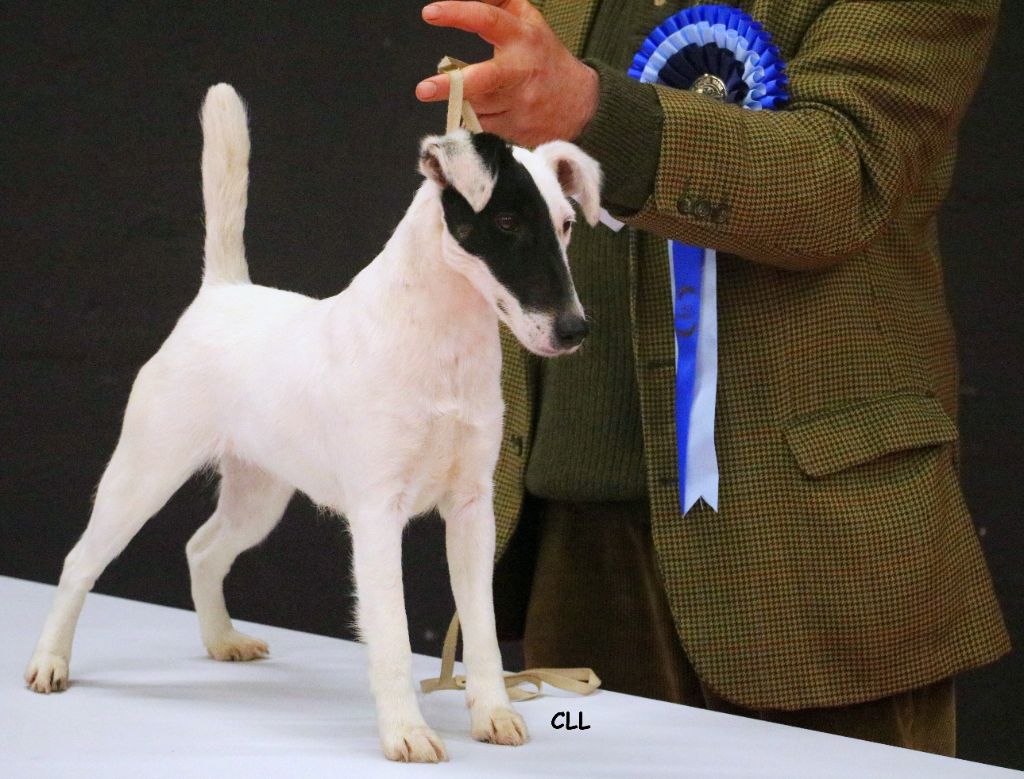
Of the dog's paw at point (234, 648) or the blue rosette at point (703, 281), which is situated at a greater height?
the blue rosette at point (703, 281)

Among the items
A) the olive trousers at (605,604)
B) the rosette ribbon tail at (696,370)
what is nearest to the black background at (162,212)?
the olive trousers at (605,604)

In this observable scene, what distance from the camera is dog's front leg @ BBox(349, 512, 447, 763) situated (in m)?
1.11

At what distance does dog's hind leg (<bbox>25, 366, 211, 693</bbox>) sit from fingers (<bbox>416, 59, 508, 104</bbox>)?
482mm

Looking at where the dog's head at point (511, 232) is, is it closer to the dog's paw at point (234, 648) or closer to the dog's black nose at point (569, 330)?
the dog's black nose at point (569, 330)

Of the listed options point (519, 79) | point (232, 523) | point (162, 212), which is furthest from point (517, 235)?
point (162, 212)

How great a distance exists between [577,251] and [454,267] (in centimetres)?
68

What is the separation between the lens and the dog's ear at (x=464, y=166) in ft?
3.38

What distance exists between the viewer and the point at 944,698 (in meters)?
1.64

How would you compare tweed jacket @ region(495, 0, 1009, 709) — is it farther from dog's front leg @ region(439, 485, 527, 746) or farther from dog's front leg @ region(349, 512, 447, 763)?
dog's front leg @ region(349, 512, 447, 763)

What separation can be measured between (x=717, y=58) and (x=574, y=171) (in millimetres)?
517

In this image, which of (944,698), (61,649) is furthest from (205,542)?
(944,698)

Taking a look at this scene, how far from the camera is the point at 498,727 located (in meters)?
1.19

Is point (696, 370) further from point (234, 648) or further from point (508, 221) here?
point (234, 648)

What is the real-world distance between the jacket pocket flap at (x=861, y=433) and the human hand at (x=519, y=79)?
0.50m
